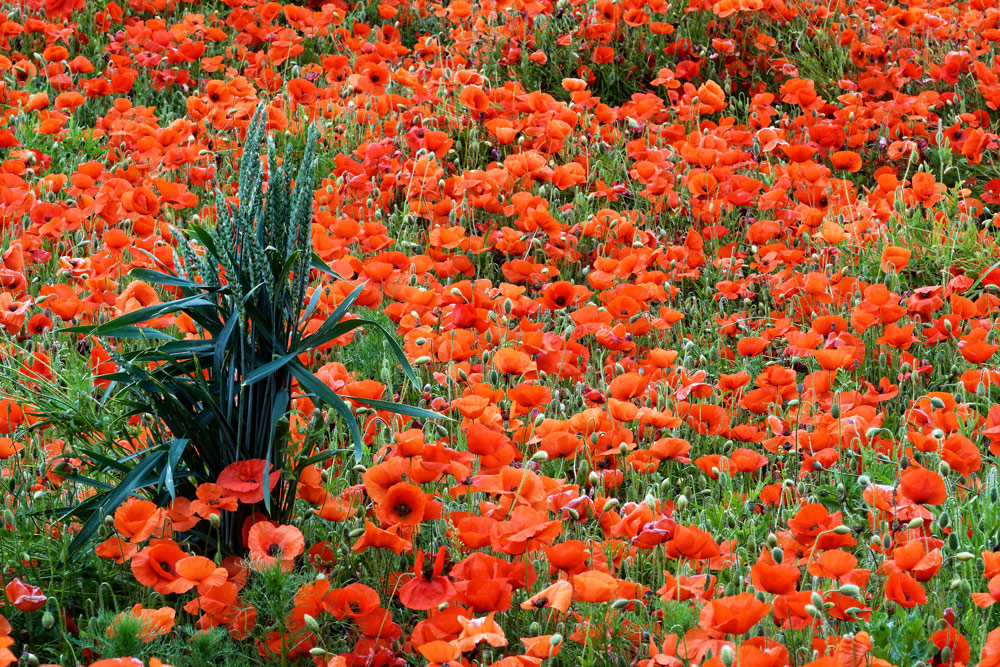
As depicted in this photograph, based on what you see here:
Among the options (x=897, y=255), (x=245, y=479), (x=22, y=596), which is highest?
(x=897, y=255)

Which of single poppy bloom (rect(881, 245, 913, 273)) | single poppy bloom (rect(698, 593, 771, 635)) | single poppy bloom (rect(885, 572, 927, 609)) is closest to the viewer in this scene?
single poppy bloom (rect(698, 593, 771, 635))

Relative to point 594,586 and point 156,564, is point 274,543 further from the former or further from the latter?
point 594,586

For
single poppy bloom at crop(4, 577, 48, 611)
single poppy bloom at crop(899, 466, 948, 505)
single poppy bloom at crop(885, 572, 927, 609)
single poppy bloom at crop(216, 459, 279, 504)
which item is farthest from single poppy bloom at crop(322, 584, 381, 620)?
single poppy bloom at crop(899, 466, 948, 505)

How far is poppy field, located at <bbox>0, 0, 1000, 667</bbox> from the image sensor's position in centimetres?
181

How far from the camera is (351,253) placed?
3471 mm

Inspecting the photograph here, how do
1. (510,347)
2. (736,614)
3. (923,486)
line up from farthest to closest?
(510,347), (923,486), (736,614)

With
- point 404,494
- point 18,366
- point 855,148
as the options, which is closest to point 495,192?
point 855,148

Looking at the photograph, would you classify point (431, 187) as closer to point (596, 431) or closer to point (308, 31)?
point (596, 431)

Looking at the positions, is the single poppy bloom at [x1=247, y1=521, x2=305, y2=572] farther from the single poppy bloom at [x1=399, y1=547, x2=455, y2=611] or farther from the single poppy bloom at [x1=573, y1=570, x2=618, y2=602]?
the single poppy bloom at [x1=573, y1=570, x2=618, y2=602]

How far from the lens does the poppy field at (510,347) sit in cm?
181

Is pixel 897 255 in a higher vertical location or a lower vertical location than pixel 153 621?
higher

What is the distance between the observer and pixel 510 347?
282cm

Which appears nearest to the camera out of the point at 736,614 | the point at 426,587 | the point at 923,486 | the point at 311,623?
the point at 736,614

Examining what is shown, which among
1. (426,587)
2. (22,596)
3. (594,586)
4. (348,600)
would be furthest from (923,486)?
(22,596)
